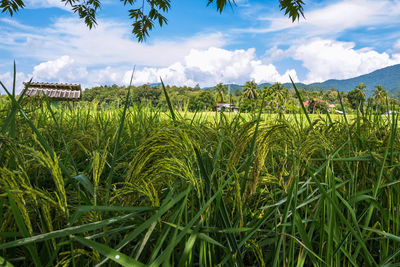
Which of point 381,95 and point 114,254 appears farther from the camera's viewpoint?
point 381,95

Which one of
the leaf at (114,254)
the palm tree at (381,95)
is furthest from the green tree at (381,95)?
the leaf at (114,254)

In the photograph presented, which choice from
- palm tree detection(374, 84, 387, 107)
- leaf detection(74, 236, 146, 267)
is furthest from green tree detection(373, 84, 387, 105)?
leaf detection(74, 236, 146, 267)

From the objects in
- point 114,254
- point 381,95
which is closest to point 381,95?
point 381,95

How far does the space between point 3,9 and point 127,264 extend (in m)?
5.20

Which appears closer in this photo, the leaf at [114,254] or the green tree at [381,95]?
the leaf at [114,254]

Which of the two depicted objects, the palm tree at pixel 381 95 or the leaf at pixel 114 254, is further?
the palm tree at pixel 381 95

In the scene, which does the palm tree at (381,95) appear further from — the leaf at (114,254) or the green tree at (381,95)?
the leaf at (114,254)

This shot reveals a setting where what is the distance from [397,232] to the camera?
32.9 inches

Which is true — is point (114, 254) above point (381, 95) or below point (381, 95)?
below

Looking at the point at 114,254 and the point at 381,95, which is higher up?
the point at 381,95

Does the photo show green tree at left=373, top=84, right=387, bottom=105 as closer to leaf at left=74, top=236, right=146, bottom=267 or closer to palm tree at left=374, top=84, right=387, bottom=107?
palm tree at left=374, top=84, right=387, bottom=107

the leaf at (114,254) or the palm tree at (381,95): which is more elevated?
the palm tree at (381,95)

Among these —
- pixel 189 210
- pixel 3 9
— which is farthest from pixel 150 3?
pixel 189 210

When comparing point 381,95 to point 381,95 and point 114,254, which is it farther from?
point 114,254
